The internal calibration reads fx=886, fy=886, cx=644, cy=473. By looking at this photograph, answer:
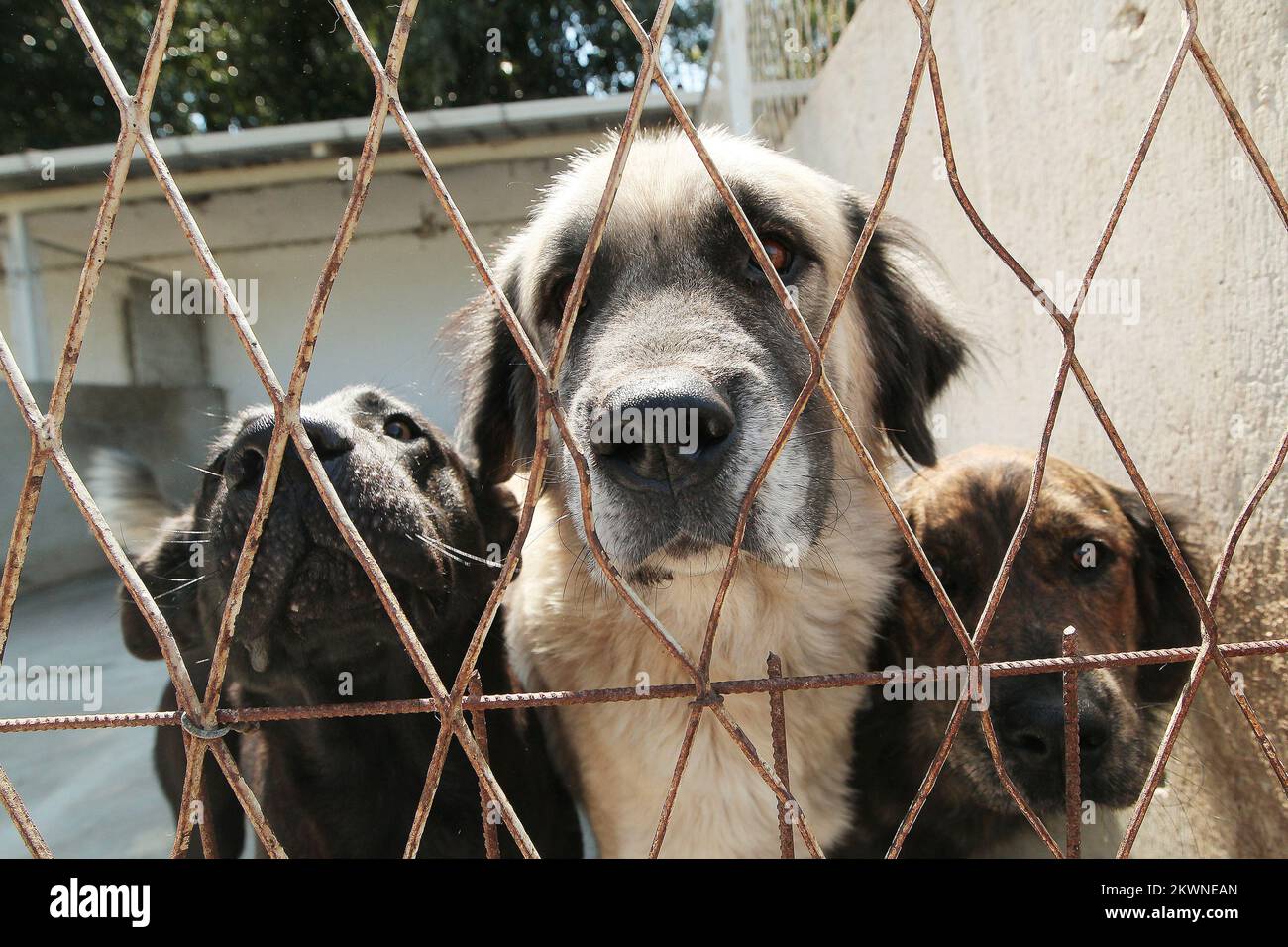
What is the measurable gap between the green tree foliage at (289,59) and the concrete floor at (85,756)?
3.82m

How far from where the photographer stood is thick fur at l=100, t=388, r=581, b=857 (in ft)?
6.30

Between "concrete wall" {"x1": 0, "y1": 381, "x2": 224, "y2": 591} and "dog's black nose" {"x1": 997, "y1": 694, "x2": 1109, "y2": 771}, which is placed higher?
"concrete wall" {"x1": 0, "y1": 381, "x2": 224, "y2": 591}

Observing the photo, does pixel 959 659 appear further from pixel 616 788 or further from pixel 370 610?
pixel 370 610

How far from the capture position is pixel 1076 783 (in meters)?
1.56

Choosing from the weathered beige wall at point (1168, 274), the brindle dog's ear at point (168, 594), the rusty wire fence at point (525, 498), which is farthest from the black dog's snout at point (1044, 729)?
the brindle dog's ear at point (168, 594)

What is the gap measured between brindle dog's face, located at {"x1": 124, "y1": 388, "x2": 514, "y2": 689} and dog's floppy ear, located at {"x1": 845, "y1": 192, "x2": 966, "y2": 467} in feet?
4.30

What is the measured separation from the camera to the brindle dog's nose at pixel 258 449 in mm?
1883

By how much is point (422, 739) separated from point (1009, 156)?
2.70m

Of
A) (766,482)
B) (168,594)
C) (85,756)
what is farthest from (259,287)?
(766,482)

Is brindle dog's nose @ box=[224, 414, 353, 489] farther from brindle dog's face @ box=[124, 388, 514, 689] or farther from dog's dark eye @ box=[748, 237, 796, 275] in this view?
dog's dark eye @ box=[748, 237, 796, 275]

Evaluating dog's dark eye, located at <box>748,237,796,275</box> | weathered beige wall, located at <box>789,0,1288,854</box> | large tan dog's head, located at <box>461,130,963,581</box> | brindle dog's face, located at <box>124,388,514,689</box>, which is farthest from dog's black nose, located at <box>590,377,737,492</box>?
weathered beige wall, located at <box>789,0,1288,854</box>

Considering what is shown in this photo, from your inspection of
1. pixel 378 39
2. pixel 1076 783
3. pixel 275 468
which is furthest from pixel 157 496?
pixel 378 39

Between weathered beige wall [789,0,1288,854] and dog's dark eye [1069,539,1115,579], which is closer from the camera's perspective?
weathered beige wall [789,0,1288,854]

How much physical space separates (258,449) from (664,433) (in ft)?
2.90
